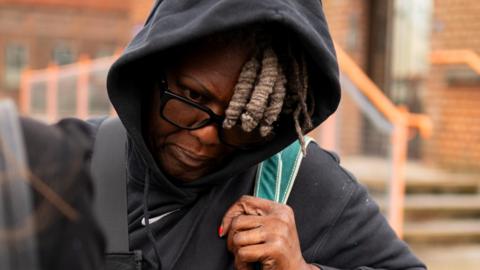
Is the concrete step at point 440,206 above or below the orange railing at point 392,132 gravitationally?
below

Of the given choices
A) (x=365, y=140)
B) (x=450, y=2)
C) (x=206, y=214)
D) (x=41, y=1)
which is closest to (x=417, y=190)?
(x=365, y=140)

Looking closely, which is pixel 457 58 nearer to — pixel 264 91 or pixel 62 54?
pixel 264 91

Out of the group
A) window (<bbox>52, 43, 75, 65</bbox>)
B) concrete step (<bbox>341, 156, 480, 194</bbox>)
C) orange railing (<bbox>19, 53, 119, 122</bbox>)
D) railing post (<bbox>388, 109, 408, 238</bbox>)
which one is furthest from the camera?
window (<bbox>52, 43, 75, 65</bbox>)

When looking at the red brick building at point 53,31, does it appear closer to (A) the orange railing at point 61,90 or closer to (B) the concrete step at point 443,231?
(A) the orange railing at point 61,90

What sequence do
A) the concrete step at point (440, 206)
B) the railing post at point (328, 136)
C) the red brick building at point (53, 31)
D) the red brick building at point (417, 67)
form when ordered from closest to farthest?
the railing post at point (328, 136) < the concrete step at point (440, 206) < the red brick building at point (417, 67) < the red brick building at point (53, 31)

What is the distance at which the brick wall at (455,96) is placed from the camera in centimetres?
739

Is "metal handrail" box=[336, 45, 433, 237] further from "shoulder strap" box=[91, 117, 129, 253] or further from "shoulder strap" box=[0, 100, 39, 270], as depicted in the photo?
"shoulder strap" box=[0, 100, 39, 270]

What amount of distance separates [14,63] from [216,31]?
3447cm

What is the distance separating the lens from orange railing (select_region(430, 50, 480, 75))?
7.02 m

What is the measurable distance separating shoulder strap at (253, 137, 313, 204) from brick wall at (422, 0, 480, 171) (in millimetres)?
5774

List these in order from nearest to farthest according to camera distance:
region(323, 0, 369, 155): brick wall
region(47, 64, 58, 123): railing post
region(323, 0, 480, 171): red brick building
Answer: region(323, 0, 480, 171): red brick building, region(323, 0, 369, 155): brick wall, region(47, 64, 58, 123): railing post

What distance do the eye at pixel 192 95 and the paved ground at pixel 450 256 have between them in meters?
4.59

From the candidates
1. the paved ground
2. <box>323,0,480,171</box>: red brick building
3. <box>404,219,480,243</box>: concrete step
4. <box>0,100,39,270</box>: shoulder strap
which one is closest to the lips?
<box>0,100,39,270</box>: shoulder strap

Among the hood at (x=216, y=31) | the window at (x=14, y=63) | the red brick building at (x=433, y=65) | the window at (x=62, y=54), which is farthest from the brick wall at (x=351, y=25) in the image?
the window at (x=14, y=63)
